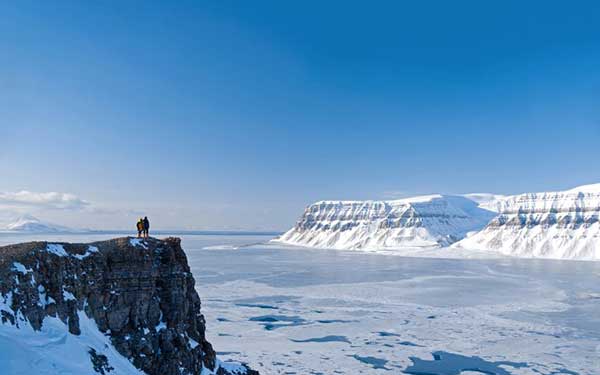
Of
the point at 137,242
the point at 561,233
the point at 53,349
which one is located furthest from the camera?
the point at 561,233

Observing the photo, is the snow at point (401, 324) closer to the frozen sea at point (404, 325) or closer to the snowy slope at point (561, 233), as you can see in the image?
the frozen sea at point (404, 325)

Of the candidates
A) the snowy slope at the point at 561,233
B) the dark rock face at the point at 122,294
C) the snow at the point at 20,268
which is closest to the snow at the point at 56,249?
the dark rock face at the point at 122,294

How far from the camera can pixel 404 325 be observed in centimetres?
4962

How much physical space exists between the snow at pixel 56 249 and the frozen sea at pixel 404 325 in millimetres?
17257

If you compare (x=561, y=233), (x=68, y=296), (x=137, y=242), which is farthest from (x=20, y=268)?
(x=561, y=233)

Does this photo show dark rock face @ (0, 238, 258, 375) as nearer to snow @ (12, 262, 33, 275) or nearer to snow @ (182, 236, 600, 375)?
snow @ (12, 262, 33, 275)

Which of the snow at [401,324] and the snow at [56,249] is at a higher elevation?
the snow at [56,249]

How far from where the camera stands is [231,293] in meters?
69.3

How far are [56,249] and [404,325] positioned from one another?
36916 millimetres

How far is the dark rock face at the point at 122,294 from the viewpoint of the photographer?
19.8 meters

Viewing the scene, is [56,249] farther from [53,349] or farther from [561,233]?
[561,233]

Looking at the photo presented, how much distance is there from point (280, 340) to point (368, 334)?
8.60 m

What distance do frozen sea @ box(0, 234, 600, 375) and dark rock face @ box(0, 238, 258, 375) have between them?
34.9 ft

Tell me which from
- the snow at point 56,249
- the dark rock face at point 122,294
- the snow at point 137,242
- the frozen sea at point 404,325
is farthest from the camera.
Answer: the frozen sea at point 404,325
